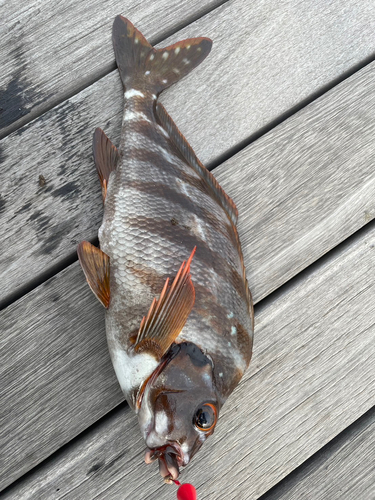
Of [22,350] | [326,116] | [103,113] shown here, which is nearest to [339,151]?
[326,116]

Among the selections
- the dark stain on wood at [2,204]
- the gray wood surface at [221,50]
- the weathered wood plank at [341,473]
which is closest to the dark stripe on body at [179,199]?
the gray wood surface at [221,50]

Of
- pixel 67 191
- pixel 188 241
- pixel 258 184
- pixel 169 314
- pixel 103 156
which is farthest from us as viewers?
pixel 258 184

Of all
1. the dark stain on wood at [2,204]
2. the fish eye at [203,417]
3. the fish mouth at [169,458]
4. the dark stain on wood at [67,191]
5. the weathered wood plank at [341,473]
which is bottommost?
the weathered wood plank at [341,473]

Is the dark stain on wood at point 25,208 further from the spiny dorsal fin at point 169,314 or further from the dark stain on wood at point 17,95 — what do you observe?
the spiny dorsal fin at point 169,314

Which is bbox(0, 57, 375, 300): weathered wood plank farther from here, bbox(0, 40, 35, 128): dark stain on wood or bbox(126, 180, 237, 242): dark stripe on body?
bbox(126, 180, 237, 242): dark stripe on body

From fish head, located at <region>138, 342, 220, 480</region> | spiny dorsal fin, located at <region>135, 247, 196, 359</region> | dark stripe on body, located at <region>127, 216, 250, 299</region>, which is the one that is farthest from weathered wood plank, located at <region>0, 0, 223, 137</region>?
fish head, located at <region>138, 342, 220, 480</region>

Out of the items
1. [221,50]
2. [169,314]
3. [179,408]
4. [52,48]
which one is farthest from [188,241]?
[52,48]

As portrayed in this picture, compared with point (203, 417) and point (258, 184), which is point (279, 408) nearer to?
point (203, 417)
